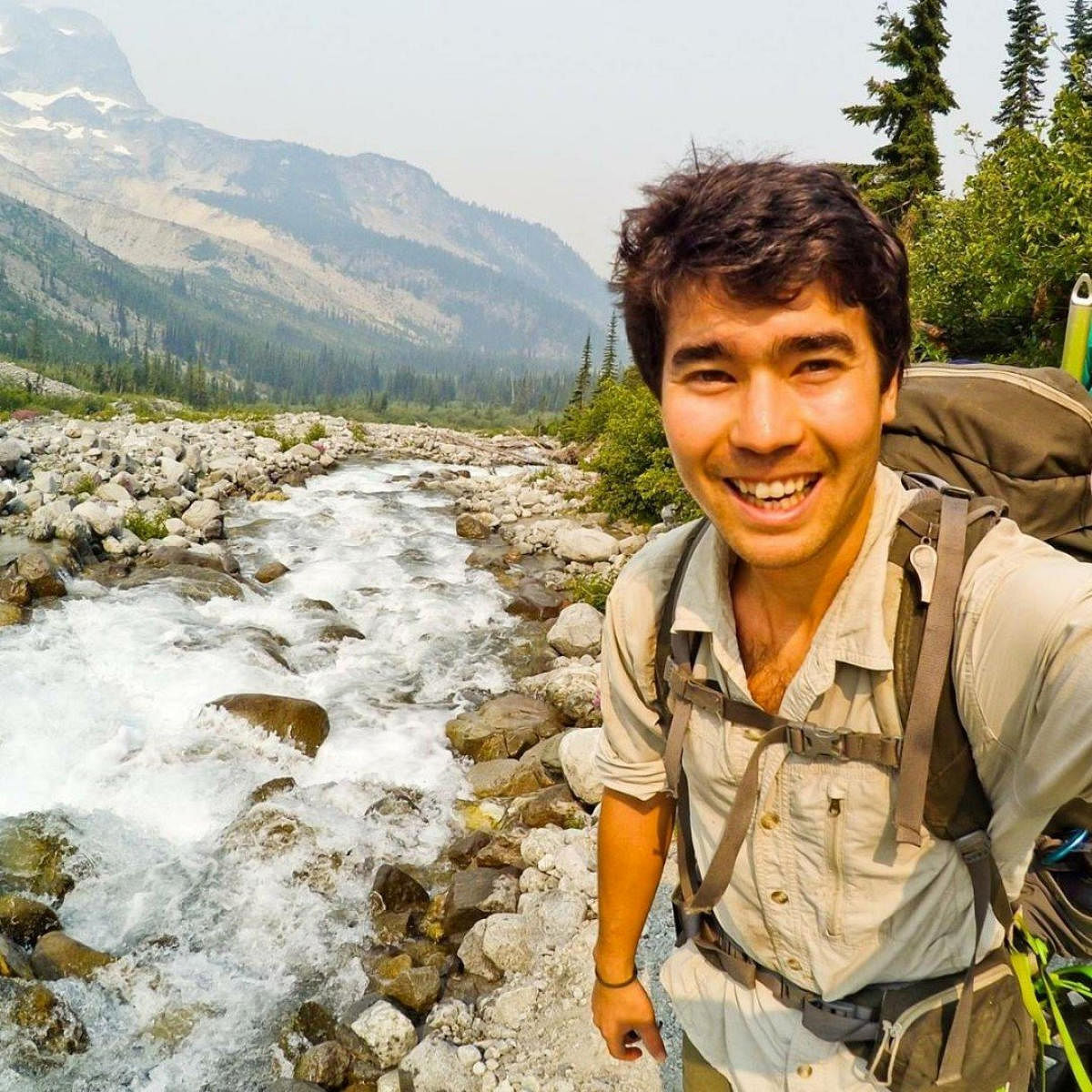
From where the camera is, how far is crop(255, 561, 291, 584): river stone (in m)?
11.1

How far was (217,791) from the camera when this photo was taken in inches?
227

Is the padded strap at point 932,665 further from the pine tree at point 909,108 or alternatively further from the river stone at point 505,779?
the pine tree at point 909,108

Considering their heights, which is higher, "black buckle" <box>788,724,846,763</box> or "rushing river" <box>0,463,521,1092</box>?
"black buckle" <box>788,724,846,763</box>

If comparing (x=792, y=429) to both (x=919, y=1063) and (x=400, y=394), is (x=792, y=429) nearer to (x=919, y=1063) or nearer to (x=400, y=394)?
(x=919, y=1063)

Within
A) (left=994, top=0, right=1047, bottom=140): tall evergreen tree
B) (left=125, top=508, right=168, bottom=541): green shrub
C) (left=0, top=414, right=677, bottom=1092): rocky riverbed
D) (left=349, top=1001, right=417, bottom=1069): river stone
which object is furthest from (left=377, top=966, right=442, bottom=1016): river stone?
(left=994, top=0, right=1047, bottom=140): tall evergreen tree

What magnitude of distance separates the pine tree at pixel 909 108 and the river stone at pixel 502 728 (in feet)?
48.5

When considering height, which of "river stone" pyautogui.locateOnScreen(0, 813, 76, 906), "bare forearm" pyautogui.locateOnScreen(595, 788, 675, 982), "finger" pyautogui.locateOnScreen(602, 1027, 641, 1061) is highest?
"bare forearm" pyautogui.locateOnScreen(595, 788, 675, 982)

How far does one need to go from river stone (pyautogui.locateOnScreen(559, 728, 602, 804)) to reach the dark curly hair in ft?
13.4

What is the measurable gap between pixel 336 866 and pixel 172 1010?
123 cm

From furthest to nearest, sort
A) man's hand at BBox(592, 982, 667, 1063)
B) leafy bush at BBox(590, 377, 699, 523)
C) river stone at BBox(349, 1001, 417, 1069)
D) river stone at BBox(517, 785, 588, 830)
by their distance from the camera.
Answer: leafy bush at BBox(590, 377, 699, 523)
river stone at BBox(517, 785, 588, 830)
river stone at BBox(349, 1001, 417, 1069)
man's hand at BBox(592, 982, 667, 1063)

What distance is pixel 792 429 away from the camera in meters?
1.11

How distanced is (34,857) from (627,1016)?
4899 millimetres

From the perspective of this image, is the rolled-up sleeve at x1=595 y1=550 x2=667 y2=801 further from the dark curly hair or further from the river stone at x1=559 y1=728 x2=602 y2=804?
the river stone at x1=559 y1=728 x2=602 y2=804

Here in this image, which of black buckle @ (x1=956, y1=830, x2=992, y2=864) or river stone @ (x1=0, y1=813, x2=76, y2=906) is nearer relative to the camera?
black buckle @ (x1=956, y1=830, x2=992, y2=864)
